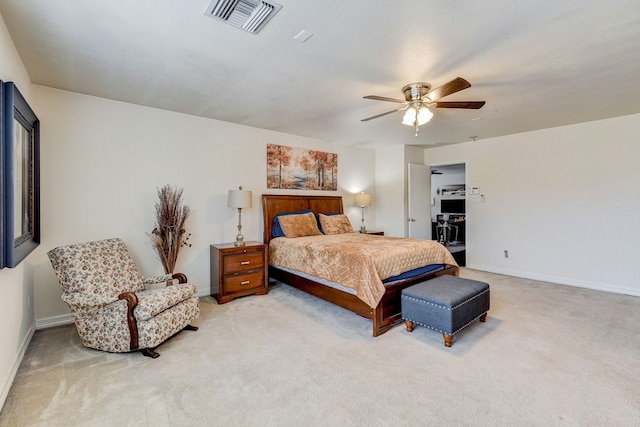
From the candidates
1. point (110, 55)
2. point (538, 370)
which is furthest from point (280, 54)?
point (538, 370)

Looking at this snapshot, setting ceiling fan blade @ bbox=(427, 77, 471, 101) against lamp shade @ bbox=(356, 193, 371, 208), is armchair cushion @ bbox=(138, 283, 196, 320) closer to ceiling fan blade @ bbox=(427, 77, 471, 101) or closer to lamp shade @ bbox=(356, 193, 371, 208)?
ceiling fan blade @ bbox=(427, 77, 471, 101)

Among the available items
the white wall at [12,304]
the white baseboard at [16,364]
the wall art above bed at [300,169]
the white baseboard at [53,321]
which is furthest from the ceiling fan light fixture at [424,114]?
the white baseboard at [53,321]

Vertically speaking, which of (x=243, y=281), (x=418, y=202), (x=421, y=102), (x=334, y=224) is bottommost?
(x=243, y=281)

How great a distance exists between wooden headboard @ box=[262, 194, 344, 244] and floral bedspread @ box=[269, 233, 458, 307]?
655 mm

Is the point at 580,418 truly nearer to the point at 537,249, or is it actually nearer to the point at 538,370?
the point at 538,370

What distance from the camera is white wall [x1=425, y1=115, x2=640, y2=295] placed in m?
4.12

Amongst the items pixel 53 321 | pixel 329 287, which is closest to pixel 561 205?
pixel 329 287

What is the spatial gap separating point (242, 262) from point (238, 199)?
88 cm

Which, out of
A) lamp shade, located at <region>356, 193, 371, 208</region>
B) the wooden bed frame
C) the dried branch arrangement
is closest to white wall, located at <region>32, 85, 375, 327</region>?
the dried branch arrangement

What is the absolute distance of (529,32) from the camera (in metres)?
2.07

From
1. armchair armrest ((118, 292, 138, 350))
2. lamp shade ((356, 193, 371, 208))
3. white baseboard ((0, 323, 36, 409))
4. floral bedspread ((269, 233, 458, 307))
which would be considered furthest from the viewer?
lamp shade ((356, 193, 371, 208))

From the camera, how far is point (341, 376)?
7.22 feet

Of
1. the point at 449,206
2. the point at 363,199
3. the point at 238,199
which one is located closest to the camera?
the point at 238,199

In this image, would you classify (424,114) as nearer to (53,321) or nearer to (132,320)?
(132,320)
